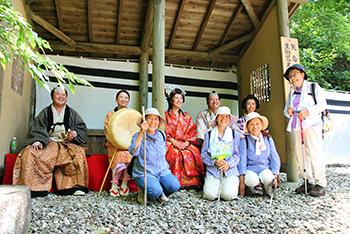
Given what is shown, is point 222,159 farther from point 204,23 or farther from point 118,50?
point 118,50

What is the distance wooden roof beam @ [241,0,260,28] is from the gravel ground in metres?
3.72

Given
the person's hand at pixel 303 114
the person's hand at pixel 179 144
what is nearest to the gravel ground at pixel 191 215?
the person's hand at pixel 179 144

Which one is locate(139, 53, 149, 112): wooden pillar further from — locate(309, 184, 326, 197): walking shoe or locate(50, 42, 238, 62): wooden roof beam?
locate(309, 184, 326, 197): walking shoe

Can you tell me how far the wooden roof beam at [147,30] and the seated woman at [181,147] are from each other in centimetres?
164

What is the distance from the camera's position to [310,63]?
360 inches

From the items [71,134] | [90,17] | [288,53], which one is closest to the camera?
[71,134]

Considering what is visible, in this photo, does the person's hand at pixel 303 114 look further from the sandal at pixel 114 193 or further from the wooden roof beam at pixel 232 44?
the wooden roof beam at pixel 232 44

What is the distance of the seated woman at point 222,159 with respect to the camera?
314 cm

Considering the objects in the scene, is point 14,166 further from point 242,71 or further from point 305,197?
point 242,71

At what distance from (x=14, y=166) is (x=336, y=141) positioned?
7.11m

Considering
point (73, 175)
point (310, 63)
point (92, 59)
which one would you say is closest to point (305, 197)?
point (73, 175)

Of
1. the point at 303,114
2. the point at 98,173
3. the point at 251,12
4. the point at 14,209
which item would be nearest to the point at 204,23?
the point at 251,12

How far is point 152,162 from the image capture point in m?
3.04

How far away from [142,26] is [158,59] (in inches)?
85.6
